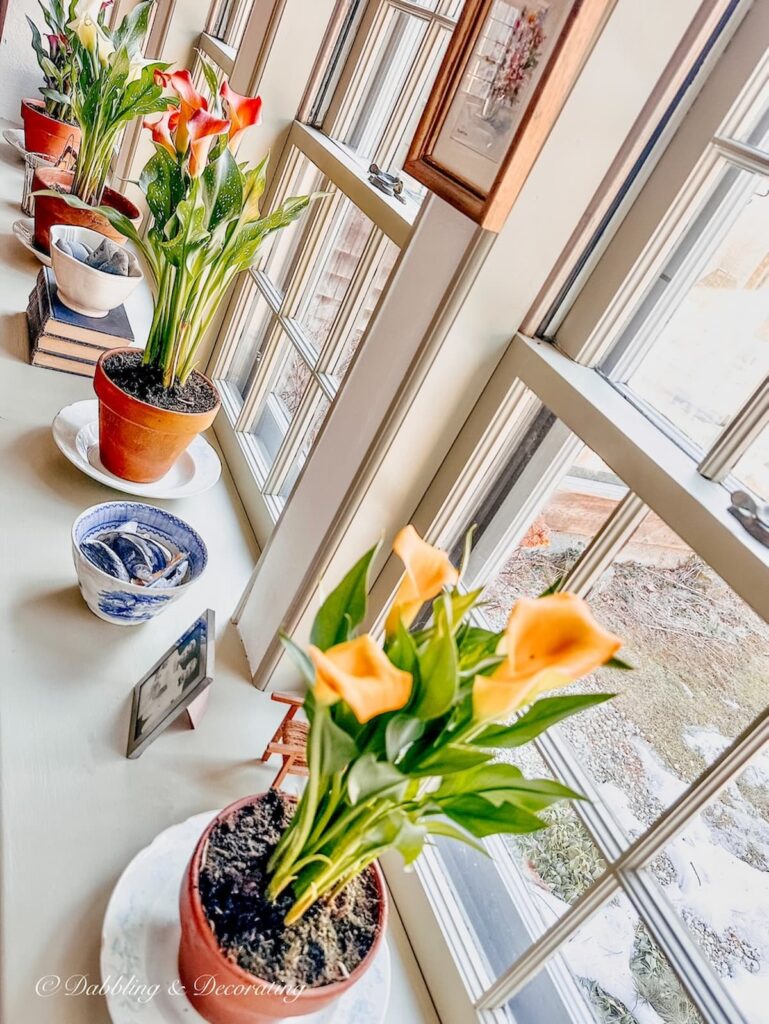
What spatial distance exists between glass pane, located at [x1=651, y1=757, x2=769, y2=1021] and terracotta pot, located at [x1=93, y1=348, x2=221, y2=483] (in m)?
0.82

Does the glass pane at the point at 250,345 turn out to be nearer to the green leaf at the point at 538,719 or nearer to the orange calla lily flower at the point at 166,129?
the orange calla lily flower at the point at 166,129

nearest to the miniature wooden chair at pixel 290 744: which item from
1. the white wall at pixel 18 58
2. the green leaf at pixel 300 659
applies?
the green leaf at pixel 300 659

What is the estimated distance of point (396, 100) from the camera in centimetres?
121

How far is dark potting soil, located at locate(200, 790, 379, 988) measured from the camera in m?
0.58

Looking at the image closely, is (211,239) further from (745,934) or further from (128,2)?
(128,2)

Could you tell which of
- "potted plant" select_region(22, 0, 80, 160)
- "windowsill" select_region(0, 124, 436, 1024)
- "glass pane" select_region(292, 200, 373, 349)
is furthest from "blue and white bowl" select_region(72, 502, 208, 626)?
"potted plant" select_region(22, 0, 80, 160)

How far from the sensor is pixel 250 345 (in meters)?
1.53

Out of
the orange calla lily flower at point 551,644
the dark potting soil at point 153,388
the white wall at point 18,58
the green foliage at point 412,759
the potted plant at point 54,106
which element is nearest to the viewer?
the orange calla lily flower at point 551,644

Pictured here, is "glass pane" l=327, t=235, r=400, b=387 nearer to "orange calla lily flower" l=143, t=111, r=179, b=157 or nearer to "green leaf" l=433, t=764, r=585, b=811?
"orange calla lily flower" l=143, t=111, r=179, b=157

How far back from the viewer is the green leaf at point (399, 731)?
0.48 meters

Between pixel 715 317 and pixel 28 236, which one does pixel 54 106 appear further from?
pixel 715 317

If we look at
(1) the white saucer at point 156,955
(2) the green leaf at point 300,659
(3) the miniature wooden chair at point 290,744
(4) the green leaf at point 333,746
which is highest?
(2) the green leaf at point 300,659

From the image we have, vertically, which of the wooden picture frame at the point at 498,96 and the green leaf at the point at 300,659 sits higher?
the wooden picture frame at the point at 498,96

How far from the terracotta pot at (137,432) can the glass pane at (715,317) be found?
672 millimetres
